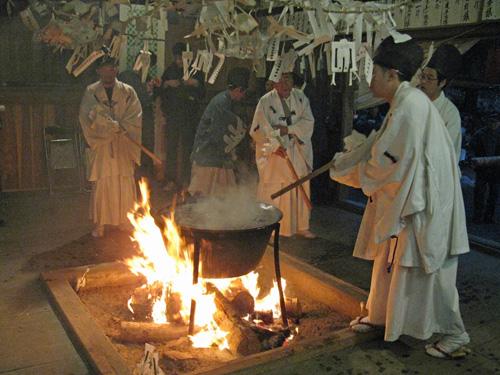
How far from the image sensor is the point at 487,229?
9.31m

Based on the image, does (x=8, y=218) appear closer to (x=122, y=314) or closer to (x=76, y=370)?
(x=122, y=314)

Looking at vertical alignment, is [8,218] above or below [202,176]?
below

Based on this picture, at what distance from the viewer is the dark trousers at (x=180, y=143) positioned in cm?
1152

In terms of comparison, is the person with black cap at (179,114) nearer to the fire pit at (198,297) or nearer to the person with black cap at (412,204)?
the fire pit at (198,297)

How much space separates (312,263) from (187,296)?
7.20ft

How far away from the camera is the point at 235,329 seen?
16.2 ft

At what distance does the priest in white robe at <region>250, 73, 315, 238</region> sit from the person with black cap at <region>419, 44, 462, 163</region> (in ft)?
6.79

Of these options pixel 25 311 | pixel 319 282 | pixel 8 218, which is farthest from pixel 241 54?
pixel 8 218

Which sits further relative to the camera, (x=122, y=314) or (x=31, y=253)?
(x=31, y=253)

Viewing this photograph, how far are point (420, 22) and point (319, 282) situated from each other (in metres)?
3.96

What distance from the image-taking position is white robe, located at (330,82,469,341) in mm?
4199

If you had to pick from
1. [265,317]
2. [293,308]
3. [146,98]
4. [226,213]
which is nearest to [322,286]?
[293,308]

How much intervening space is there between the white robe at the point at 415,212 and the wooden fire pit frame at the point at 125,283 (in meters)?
0.57

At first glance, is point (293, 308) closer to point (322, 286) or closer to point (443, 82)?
point (322, 286)
